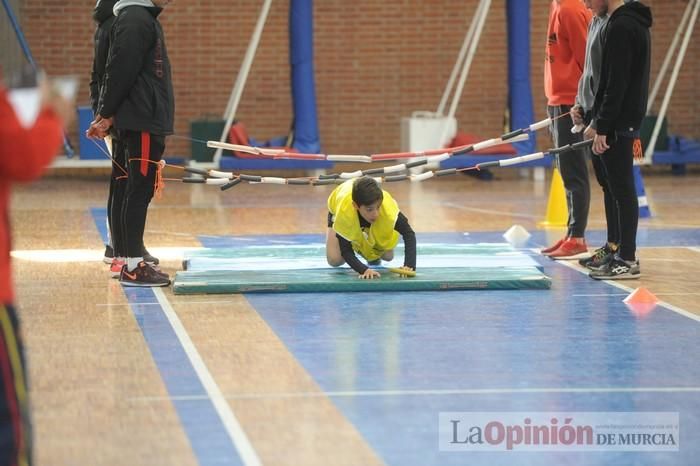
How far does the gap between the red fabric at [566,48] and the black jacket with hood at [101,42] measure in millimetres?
3203

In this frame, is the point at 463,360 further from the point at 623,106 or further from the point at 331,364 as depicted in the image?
the point at 623,106

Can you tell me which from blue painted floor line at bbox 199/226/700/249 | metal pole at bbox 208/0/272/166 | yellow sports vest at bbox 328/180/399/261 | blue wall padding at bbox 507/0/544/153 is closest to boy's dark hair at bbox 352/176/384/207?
yellow sports vest at bbox 328/180/399/261

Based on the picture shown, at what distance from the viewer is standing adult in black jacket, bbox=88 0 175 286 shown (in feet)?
24.6

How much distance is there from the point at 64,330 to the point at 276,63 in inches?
460

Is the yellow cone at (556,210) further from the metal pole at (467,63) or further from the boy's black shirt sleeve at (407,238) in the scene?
the metal pole at (467,63)

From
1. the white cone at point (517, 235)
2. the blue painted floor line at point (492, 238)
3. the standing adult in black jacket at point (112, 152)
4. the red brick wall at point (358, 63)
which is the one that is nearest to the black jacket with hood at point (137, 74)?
the standing adult in black jacket at point (112, 152)

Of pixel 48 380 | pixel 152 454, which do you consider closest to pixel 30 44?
pixel 48 380

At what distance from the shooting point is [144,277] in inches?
313

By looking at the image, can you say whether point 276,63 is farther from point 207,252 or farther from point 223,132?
point 207,252

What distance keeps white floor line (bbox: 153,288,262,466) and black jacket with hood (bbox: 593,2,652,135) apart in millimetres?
3095

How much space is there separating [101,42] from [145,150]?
1.01 meters

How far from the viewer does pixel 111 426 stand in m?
4.71

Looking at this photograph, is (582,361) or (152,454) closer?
(152,454)

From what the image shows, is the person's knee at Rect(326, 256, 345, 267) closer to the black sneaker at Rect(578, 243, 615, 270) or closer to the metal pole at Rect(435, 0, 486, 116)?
the black sneaker at Rect(578, 243, 615, 270)
